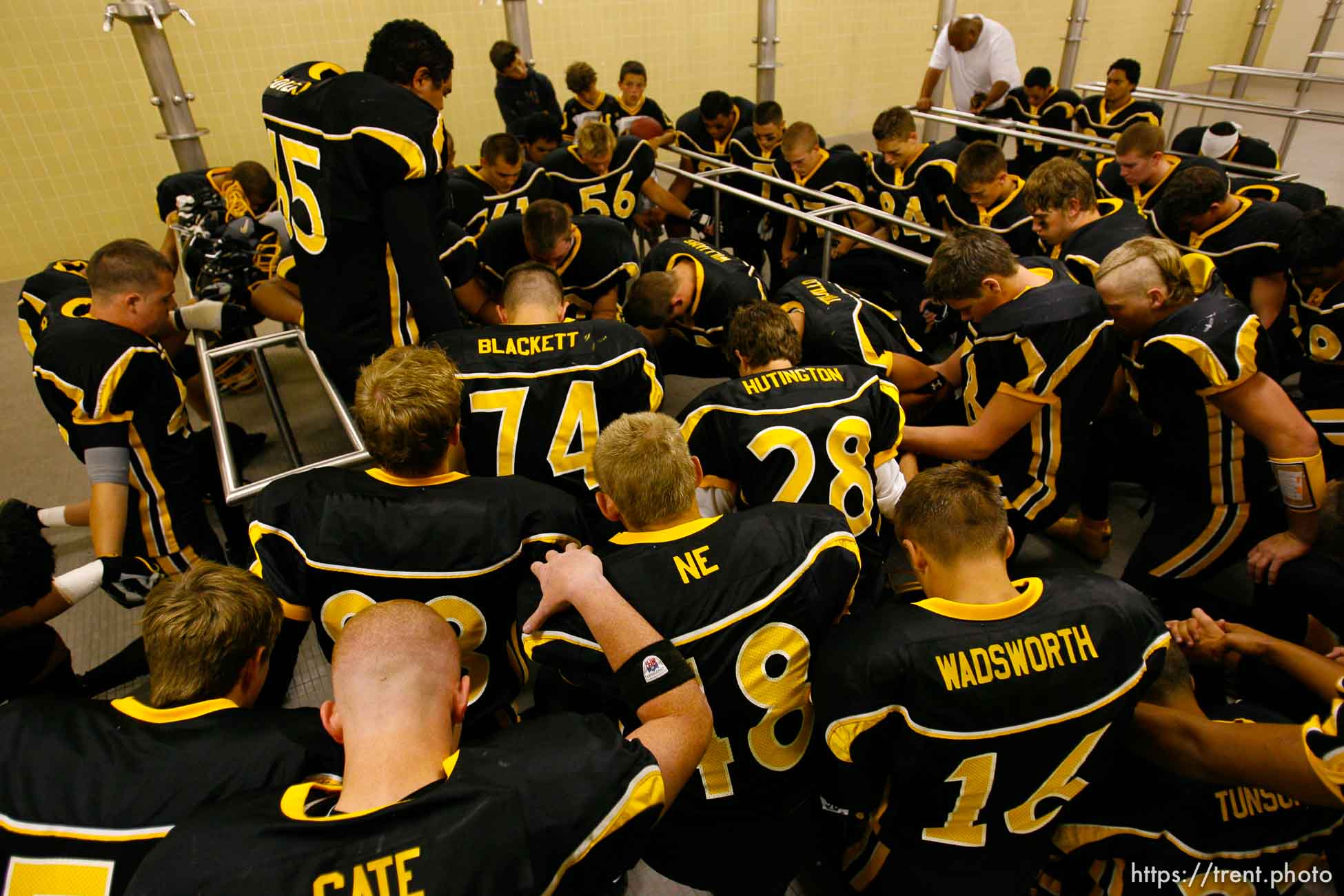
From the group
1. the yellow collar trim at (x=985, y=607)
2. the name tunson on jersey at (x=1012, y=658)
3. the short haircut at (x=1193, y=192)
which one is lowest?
the name tunson on jersey at (x=1012, y=658)

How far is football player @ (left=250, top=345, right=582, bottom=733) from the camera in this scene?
1.53 metres

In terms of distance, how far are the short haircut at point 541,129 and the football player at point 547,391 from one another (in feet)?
8.63

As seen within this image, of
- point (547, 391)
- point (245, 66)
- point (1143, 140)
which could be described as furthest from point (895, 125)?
point (245, 66)

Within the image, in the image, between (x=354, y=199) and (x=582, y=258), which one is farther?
(x=582, y=258)

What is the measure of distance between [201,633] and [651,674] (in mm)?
771

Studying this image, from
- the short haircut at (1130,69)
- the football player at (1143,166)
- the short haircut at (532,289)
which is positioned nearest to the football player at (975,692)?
the short haircut at (532,289)

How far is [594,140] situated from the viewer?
409cm

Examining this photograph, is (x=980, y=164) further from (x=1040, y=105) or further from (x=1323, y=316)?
(x=1040, y=105)

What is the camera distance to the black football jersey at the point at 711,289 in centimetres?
302

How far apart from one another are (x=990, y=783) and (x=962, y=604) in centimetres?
34

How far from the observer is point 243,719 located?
1.17 metres

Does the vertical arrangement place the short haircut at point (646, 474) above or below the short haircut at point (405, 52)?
below

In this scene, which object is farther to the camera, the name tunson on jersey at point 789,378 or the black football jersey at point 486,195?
the black football jersey at point 486,195

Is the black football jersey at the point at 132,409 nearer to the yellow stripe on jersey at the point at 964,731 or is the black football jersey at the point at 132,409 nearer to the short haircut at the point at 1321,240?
the yellow stripe on jersey at the point at 964,731
